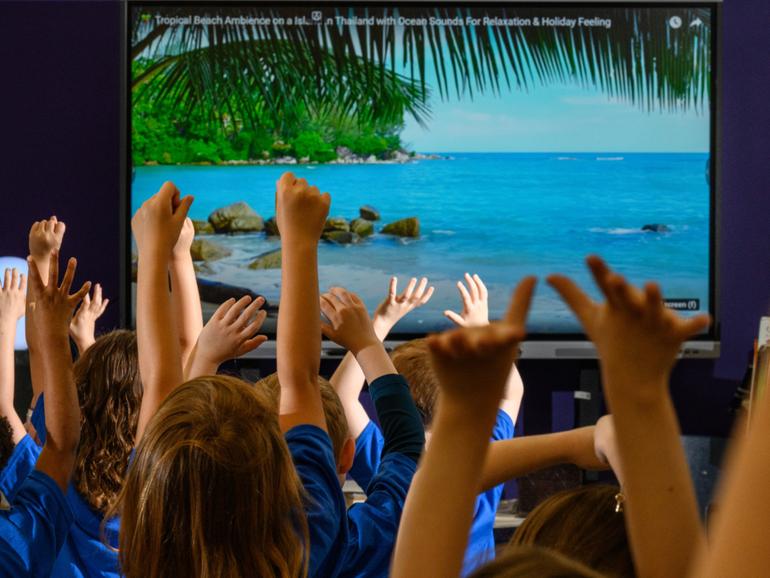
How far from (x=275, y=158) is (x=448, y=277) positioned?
0.73 meters

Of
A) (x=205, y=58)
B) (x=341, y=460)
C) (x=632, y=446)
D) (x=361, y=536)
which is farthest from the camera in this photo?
(x=205, y=58)

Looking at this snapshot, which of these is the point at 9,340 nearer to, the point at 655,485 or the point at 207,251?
the point at 207,251

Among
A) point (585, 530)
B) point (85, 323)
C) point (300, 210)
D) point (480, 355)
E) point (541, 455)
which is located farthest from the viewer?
point (85, 323)

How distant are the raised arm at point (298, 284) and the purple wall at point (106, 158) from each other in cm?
261

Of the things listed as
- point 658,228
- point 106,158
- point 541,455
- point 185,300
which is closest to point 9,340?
point 185,300

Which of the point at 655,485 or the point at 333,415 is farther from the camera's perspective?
the point at 333,415

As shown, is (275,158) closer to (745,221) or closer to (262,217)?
(262,217)

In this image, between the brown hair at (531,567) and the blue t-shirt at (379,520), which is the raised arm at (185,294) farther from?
the brown hair at (531,567)

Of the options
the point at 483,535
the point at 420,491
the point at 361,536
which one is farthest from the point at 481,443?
the point at 483,535

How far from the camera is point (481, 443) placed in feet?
2.05

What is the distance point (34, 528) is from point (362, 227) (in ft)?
8.10

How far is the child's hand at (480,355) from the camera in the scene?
518 mm

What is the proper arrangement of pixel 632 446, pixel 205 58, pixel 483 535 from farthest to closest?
pixel 205 58 → pixel 483 535 → pixel 632 446

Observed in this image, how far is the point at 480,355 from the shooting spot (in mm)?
538
